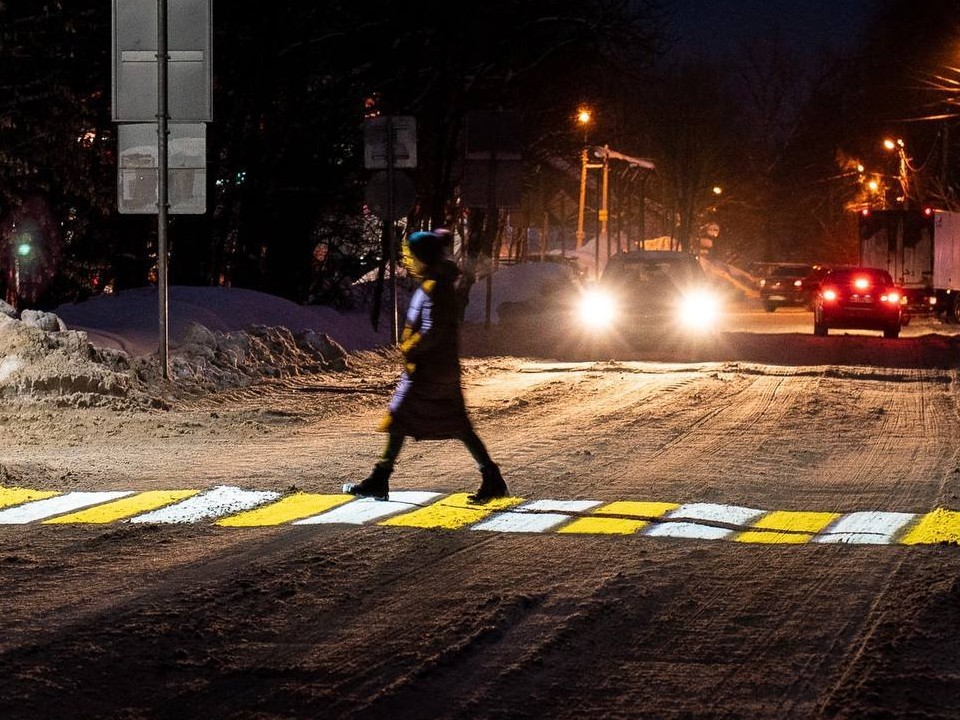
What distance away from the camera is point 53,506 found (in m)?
9.88

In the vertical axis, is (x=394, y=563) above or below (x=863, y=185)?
below

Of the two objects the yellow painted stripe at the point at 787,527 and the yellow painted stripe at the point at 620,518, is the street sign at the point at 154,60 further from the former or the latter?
the yellow painted stripe at the point at 787,527

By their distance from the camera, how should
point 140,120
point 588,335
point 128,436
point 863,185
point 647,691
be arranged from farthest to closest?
point 863,185 → point 588,335 → point 140,120 → point 128,436 → point 647,691

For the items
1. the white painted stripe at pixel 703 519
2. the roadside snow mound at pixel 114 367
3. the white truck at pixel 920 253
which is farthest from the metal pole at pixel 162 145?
the white truck at pixel 920 253

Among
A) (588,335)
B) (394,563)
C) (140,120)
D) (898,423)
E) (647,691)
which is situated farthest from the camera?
(588,335)

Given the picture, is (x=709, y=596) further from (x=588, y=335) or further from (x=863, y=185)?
(x=863, y=185)

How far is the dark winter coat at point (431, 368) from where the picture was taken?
389 inches

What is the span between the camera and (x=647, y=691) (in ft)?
18.7

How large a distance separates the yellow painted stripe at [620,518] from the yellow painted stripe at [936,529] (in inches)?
55.2

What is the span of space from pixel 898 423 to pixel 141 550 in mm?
8835

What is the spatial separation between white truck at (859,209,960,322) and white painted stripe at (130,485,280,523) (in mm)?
34928

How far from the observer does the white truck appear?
43.4m

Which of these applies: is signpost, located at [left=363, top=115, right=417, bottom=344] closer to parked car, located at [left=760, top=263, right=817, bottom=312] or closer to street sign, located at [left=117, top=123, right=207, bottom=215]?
street sign, located at [left=117, top=123, right=207, bottom=215]

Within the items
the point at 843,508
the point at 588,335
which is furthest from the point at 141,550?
the point at 588,335
